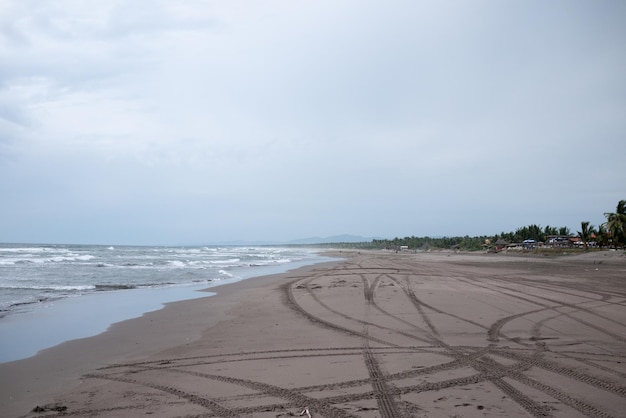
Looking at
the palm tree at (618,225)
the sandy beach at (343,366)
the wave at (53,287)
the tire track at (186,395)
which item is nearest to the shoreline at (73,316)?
the sandy beach at (343,366)

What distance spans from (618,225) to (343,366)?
182 ft

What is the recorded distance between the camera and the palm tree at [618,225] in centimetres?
4897

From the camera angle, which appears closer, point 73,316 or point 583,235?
point 73,316

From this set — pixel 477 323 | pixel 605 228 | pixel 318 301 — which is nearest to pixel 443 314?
pixel 477 323

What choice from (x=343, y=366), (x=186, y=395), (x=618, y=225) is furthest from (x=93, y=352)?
(x=618, y=225)

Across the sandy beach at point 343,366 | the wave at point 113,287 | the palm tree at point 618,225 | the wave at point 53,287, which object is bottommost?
the wave at point 113,287

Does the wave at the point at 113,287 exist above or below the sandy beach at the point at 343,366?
below

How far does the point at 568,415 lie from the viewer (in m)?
4.29

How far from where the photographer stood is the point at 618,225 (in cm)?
4922

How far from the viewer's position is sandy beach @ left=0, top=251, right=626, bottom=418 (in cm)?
471

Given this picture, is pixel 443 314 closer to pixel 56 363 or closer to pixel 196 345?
pixel 196 345

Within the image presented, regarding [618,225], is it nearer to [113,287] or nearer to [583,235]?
[583,235]

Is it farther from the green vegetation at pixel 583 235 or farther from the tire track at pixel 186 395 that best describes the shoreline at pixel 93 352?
the green vegetation at pixel 583 235

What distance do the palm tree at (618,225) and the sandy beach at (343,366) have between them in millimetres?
46182
